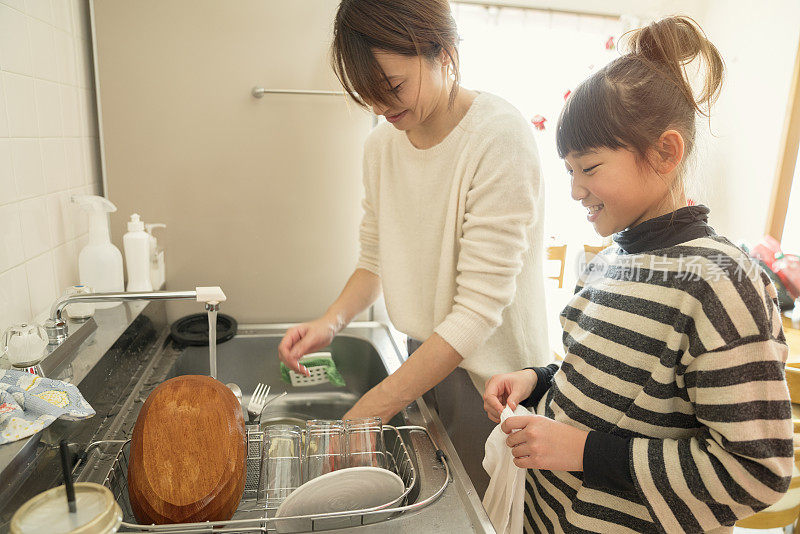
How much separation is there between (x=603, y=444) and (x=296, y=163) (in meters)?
1.14

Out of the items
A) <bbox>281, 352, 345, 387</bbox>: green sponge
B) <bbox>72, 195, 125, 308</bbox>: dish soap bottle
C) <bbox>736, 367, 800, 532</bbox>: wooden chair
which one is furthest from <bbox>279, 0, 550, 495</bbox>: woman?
<bbox>736, 367, 800, 532</bbox>: wooden chair

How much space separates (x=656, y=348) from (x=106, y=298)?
849 millimetres

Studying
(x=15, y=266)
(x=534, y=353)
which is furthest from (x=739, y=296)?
(x=15, y=266)

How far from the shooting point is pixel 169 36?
Result: 140 centimetres

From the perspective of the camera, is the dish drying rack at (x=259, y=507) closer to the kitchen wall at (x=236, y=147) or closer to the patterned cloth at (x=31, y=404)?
the patterned cloth at (x=31, y=404)

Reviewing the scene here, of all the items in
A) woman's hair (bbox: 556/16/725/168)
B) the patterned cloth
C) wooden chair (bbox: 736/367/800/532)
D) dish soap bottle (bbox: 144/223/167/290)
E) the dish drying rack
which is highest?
woman's hair (bbox: 556/16/725/168)

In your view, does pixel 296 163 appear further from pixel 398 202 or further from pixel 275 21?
pixel 398 202

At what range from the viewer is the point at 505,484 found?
0.82 metres

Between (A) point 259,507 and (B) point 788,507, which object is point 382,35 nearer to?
(A) point 259,507

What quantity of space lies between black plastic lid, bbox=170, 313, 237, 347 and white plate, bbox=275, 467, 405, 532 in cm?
71

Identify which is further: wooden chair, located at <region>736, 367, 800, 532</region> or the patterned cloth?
wooden chair, located at <region>736, 367, 800, 532</region>

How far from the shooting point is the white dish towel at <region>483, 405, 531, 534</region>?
31.0 inches

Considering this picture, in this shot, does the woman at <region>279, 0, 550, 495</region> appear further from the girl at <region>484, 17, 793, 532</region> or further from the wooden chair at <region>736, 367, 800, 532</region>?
the wooden chair at <region>736, 367, 800, 532</region>

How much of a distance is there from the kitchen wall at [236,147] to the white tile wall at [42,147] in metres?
0.08
